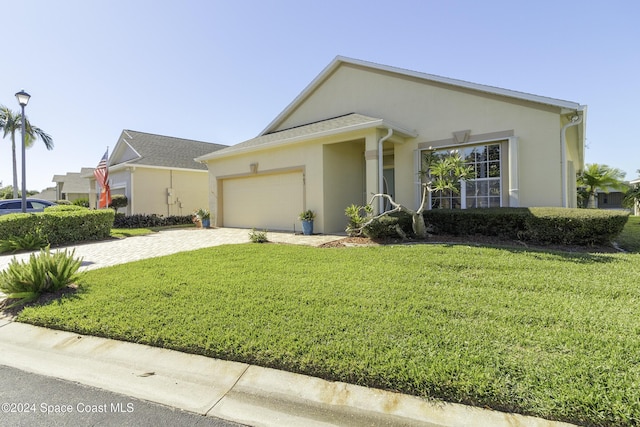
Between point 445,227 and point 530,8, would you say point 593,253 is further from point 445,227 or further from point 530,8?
point 530,8

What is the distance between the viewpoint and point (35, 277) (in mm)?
4715

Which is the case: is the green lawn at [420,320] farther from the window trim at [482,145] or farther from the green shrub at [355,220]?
the window trim at [482,145]

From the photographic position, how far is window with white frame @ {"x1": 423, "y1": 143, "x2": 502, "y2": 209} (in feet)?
32.3

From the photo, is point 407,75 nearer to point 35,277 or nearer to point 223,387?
point 223,387

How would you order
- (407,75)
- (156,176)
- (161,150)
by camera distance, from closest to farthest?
1. (407,75)
2. (156,176)
3. (161,150)

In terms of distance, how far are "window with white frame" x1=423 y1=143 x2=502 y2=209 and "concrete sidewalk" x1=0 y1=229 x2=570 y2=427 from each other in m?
8.62

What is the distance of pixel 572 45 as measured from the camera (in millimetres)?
10078

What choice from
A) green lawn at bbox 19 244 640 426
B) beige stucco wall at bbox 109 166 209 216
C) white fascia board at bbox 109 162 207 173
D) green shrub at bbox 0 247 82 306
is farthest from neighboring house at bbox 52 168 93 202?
green lawn at bbox 19 244 640 426

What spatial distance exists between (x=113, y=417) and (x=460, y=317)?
338cm

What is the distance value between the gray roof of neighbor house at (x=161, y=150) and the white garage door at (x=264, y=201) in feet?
20.5

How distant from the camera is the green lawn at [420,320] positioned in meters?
2.32

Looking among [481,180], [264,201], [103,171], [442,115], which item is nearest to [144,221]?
[103,171]

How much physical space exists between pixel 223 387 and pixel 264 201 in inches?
439

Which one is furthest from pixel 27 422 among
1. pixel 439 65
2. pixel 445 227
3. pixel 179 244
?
pixel 439 65
